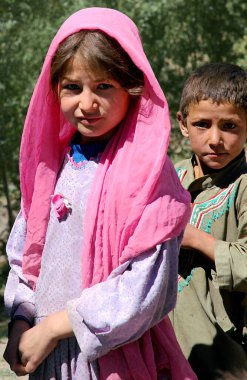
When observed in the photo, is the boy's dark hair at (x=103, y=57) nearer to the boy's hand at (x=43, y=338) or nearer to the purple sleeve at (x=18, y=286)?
the purple sleeve at (x=18, y=286)

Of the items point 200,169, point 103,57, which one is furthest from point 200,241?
point 103,57

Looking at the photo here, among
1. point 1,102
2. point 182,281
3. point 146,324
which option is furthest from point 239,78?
point 1,102

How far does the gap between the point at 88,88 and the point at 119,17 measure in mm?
236

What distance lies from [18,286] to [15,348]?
0.27m

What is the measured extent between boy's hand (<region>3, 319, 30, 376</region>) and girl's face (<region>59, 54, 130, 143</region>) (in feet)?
2.11

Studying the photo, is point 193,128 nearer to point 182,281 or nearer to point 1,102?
point 182,281

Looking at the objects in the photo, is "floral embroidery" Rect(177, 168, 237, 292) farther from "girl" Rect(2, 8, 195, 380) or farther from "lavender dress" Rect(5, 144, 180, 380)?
"lavender dress" Rect(5, 144, 180, 380)

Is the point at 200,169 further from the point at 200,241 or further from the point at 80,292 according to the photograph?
the point at 80,292

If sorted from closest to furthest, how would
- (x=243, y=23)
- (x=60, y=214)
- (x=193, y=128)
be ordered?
(x=60, y=214) < (x=193, y=128) < (x=243, y=23)

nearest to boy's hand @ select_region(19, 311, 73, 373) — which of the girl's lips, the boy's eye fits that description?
the girl's lips

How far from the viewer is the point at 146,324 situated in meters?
2.82

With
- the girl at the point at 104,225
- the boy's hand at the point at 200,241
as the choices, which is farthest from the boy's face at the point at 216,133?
the girl at the point at 104,225

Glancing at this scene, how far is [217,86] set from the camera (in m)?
3.88

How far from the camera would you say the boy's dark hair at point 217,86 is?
3.85m
